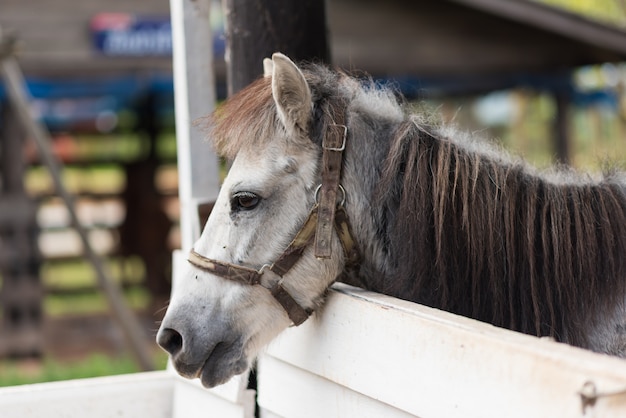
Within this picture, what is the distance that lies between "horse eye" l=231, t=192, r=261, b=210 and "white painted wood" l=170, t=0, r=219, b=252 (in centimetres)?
78

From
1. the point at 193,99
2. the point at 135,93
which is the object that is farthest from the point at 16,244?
the point at 193,99

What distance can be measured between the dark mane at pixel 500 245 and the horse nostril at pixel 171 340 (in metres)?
0.64

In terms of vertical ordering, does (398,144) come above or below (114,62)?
below

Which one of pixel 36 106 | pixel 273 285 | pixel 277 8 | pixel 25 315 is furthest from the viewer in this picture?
pixel 36 106

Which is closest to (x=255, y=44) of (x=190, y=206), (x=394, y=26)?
(x=190, y=206)

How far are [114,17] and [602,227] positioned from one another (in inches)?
304

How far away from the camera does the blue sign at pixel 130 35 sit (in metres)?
9.39

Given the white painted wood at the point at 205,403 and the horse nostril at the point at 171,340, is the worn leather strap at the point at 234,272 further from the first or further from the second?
the white painted wood at the point at 205,403

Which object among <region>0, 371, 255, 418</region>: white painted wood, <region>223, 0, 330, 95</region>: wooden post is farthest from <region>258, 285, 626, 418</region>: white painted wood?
<region>223, 0, 330, 95</region>: wooden post

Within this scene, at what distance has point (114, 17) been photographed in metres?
9.48

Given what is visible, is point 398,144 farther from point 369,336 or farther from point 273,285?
point 369,336

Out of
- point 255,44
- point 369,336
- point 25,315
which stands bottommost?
point 25,315

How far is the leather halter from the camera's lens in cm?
256

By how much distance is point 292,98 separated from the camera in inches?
105
